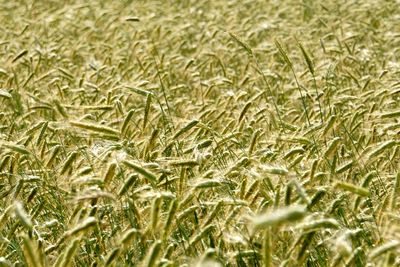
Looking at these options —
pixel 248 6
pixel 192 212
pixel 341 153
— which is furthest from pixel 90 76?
pixel 248 6

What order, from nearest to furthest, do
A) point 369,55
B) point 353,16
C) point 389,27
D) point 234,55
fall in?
point 369,55 < point 234,55 < point 389,27 < point 353,16

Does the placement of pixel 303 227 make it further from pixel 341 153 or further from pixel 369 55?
pixel 369 55

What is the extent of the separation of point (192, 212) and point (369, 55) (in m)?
3.37

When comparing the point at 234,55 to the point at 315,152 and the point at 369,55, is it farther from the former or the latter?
the point at 315,152

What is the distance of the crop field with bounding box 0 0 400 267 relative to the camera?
243cm

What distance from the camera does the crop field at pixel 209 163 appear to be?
2.43 metres

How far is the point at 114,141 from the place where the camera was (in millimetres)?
3160

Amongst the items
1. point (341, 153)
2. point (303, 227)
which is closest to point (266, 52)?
point (341, 153)

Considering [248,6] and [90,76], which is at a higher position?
[90,76]

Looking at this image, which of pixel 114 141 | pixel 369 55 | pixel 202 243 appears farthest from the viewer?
pixel 369 55

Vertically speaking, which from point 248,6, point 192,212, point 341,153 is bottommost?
point 248,6

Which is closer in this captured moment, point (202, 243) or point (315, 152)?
point (202, 243)

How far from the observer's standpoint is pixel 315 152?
11.3 feet

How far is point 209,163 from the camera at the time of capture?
11.7ft
